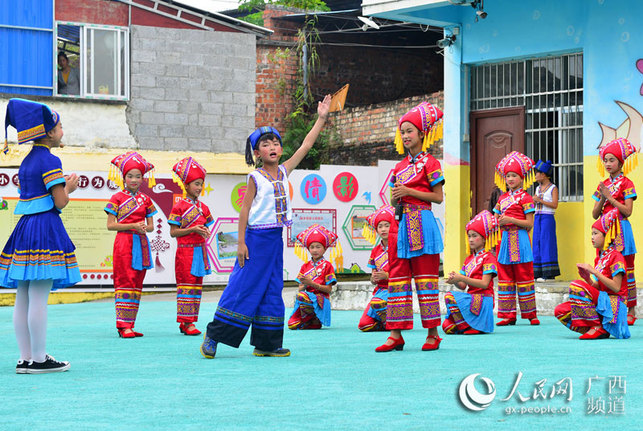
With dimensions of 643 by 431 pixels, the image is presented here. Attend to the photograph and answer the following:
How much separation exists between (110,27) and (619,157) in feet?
40.2

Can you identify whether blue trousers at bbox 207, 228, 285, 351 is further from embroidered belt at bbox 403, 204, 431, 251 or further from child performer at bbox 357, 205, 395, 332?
child performer at bbox 357, 205, 395, 332

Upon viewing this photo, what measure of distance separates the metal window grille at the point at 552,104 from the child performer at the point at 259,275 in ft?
21.4

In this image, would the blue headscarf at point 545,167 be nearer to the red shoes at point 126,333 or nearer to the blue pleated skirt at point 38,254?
the red shoes at point 126,333

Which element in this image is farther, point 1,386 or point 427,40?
point 427,40

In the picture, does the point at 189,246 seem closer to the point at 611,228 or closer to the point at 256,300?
the point at 256,300

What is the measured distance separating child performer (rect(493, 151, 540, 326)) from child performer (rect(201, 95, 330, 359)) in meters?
3.83

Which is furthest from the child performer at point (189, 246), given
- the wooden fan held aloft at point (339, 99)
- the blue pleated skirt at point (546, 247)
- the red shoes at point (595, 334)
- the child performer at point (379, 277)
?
the wooden fan held aloft at point (339, 99)

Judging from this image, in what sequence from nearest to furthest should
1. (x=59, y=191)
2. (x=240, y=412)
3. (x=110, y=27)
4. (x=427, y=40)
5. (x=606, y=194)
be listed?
1. (x=240, y=412)
2. (x=59, y=191)
3. (x=606, y=194)
4. (x=110, y=27)
5. (x=427, y=40)

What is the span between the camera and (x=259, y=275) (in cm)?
739

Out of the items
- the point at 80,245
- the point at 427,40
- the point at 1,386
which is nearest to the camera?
the point at 1,386

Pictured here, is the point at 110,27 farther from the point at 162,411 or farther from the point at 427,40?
the point at 162,411

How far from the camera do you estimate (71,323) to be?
11938 millimetres

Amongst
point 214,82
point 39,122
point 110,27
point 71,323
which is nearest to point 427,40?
point 214,82

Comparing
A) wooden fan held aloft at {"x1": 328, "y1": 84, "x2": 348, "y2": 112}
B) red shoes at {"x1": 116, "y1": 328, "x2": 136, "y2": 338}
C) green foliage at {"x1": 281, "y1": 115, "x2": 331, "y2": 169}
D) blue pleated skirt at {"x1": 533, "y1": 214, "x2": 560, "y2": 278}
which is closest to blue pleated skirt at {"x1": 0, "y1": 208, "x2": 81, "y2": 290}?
red shoes at {"x1": 116, "y1": 328, "x2": 136, "y2": 338}
